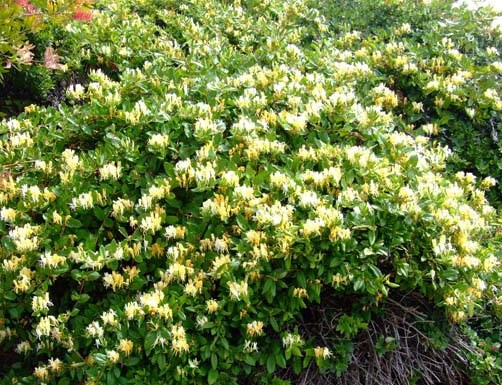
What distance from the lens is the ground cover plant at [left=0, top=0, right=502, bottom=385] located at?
7.14 feet

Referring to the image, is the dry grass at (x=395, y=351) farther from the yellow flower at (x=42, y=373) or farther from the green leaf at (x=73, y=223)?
the green leaf at (x=73, y=223)

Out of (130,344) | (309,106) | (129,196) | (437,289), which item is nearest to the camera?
(130,344)

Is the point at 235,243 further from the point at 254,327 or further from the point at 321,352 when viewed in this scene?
the point at 321,352

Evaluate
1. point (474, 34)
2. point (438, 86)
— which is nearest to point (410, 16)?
point (474, 34)

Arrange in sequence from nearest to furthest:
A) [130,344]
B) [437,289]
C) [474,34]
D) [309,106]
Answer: [130,344] → [437,289] → [309,106] → [474,34]

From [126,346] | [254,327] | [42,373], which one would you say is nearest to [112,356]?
[126,346]

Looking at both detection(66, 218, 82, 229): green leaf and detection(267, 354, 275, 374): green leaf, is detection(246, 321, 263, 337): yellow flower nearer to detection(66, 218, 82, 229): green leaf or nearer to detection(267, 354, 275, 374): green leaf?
detection(267, 354, 275, 374): green leaf

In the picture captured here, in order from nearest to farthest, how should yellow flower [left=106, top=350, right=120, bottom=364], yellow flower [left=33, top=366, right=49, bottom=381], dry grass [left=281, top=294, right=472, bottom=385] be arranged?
yellow flower [left=106, top=350, right=120, bottom=364] < yellow flower [left=33, top=366, right=49, bottom=381] < dry grass [left=281, top=294, right=472, bottom=385]

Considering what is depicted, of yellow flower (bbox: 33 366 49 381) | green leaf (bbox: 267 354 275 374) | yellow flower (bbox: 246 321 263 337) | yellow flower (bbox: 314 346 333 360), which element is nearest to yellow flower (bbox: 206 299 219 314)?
yellow flower (bbox: 246 321 263 337)

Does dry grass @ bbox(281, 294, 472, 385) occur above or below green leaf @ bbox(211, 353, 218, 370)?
below

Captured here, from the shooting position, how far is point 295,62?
139 inches

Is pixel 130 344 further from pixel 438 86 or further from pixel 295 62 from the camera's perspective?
pixel 438 86

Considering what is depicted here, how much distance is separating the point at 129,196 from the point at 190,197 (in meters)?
0.26

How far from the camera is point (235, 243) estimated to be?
2264 millimetres
